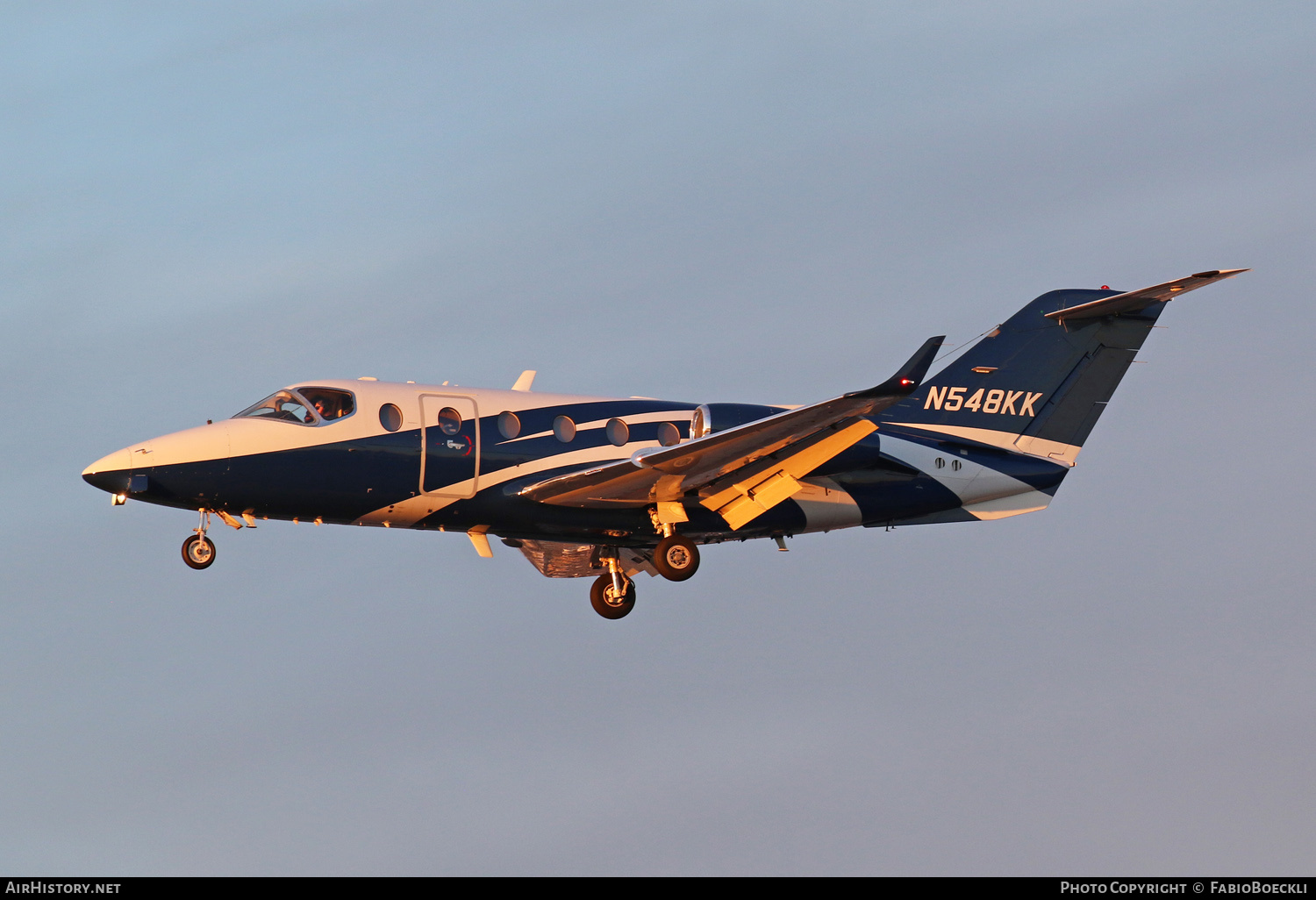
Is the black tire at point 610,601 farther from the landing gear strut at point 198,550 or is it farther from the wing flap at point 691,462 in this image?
the landing gear strut at point 198,550

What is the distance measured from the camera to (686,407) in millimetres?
24094

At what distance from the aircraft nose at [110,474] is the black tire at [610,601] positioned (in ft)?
24.3

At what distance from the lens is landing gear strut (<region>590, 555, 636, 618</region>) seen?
24719 mm

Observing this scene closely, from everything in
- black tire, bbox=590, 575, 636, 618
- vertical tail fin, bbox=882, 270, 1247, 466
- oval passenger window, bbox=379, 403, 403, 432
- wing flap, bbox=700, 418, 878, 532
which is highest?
oval passenger window, bbox=379, 403, 403, 432

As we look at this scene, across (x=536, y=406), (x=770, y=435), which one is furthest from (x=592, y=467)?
(x=770, y=435)

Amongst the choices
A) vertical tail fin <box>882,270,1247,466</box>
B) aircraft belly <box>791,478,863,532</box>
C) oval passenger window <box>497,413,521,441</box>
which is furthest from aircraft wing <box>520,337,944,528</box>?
vertical tail fin <box>882,270,1247,466</box>

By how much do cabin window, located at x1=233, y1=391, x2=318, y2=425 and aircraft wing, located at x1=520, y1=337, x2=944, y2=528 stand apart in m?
3.21

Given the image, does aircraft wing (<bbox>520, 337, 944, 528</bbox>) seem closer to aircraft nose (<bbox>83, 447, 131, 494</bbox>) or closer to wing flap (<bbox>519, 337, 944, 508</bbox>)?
wing flap (<bbox>519, 337, 944, 508</bbox>)

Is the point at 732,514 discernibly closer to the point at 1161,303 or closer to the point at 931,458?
the point at 931,458

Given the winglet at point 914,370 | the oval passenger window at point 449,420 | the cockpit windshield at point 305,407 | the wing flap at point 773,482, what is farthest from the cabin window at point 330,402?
the winglet at point 914,370

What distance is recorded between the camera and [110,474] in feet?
69.3

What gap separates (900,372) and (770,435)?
2.99m

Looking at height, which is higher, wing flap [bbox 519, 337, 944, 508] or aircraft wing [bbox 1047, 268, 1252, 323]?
aircraft wing [bbox 1047, 268, 1252, 323]

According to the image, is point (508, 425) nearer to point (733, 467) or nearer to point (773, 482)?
point (733, 467)
